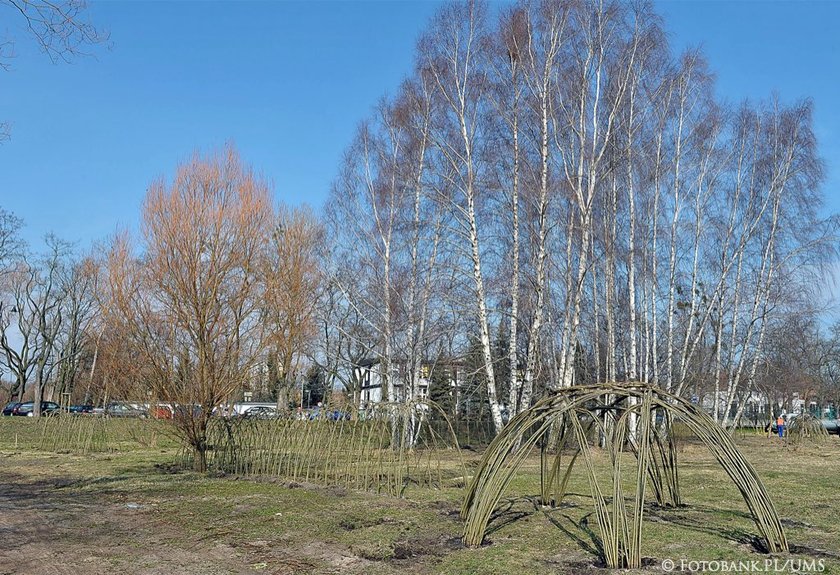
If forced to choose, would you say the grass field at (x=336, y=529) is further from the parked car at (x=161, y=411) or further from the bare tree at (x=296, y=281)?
the bare tree at (x=296, y=281)

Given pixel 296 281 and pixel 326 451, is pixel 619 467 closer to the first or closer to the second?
pixel 326 451

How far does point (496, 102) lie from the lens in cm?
1839

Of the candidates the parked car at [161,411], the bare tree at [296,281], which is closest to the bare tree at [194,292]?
the parked car at [161,411]

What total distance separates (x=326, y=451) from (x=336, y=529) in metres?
4.34

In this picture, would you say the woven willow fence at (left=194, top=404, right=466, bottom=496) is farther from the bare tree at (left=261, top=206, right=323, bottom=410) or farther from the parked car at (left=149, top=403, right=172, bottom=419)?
the bare tree at (left=261, top=206, right=323, bottom=410)

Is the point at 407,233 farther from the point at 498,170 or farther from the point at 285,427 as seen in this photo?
the point at 285,427

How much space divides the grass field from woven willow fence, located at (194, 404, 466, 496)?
525 millimetres

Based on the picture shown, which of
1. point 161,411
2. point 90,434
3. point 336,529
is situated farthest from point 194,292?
point 90,434

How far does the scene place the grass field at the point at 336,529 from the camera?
6.86 metres

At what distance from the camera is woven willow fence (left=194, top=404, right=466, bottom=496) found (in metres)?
12.5

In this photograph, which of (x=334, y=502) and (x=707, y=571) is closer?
(x=707, y=571)

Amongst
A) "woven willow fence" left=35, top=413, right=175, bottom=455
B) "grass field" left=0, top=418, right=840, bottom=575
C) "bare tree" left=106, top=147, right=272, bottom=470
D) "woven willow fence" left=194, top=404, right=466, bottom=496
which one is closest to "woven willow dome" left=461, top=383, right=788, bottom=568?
"grass field" left=0, top=418, right=840, bottom=575

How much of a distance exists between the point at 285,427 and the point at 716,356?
17602mm

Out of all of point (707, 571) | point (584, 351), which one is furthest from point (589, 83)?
point (707, 571)
